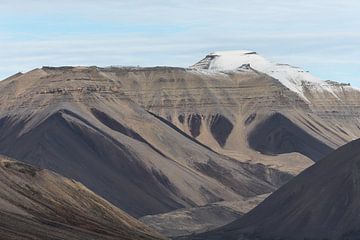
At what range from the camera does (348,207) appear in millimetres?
158875

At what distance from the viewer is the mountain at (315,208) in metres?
157

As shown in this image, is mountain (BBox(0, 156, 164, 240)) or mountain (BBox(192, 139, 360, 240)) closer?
mountain (BBox(0, 156, 164, 240))

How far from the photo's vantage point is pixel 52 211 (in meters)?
124

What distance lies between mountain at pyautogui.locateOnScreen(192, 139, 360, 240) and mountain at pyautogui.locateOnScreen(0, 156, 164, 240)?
2642cm

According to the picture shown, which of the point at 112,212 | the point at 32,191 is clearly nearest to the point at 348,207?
the point at 112,212

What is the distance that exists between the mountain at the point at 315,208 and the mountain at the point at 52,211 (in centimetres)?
2642

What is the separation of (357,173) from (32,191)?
49.6 meters

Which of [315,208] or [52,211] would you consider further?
[315,208]

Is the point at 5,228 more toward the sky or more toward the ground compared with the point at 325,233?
more toward the sky

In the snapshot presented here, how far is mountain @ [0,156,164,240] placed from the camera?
358 feet

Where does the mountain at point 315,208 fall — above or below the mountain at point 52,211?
below

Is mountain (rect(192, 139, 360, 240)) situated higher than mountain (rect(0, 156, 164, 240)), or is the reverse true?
mountain (rect(0, 156, 164, 240))

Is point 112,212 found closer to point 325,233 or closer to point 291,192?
point 325,233

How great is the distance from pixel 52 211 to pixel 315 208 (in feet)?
157
